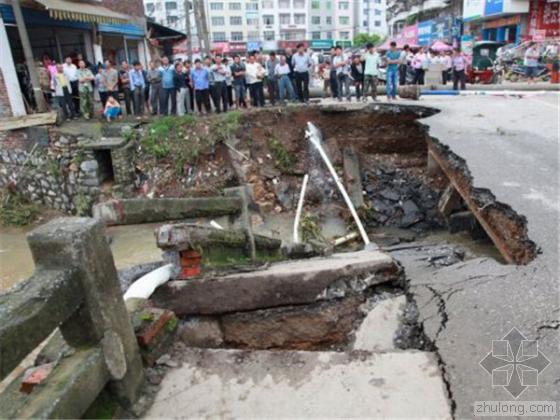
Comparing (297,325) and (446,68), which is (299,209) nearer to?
(297,325)

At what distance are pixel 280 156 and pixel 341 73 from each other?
3424 mm

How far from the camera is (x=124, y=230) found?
10578mm

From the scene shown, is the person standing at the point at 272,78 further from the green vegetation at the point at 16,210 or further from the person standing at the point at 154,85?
the green vegetation at the point at 16,210

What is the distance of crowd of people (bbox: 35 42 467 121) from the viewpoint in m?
11.9

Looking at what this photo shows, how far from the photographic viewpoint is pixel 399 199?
1064cm

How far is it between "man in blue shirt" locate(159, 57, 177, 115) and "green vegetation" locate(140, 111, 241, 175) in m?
1.00

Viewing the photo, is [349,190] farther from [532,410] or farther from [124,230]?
[532,410]

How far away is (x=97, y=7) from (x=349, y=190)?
1033 centimetres

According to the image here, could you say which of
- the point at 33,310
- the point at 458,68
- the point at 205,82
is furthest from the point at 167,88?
the point at 33,310

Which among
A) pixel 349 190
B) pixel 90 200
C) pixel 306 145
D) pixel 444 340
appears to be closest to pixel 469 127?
pixel 349 190

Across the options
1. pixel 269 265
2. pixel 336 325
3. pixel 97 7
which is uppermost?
pixel 97 7

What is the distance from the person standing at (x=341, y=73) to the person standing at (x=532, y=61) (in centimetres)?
1142

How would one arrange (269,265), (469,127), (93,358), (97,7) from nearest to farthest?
1. (93,358)
2. (269,265)
3. (469,127)
4. (97,7)

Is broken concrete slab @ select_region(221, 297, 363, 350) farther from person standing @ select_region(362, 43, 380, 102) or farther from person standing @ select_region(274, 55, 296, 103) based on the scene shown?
person standing @ select_region(274, 55, 296, 103)
